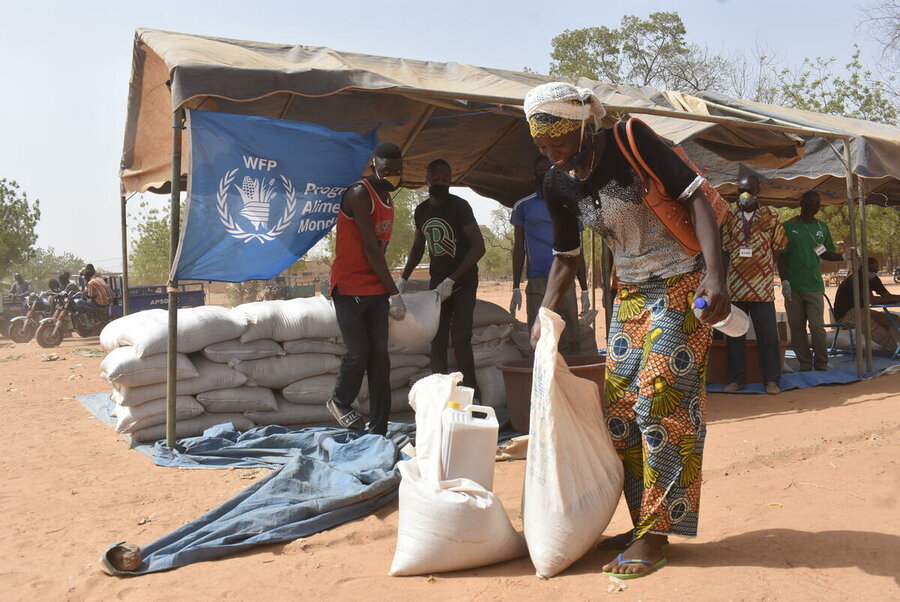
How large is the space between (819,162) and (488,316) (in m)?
5.19

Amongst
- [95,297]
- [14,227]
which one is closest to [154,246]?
[14,227]

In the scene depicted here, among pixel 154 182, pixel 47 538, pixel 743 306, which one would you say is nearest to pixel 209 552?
pixel 47 538

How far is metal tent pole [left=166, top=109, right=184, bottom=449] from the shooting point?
4.34 meters

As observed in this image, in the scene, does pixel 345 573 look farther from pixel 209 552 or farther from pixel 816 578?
pixel 816 578

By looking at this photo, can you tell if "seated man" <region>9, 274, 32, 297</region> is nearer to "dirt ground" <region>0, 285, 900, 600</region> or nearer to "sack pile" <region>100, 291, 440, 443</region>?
"dirt ground" <region>0, 285, 900, 600</region>

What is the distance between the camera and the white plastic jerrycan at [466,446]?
280 cm

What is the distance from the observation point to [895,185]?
1064cm

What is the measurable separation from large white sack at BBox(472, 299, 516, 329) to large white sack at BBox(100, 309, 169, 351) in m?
Result: 2.26

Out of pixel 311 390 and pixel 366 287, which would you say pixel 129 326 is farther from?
pixel 366 287

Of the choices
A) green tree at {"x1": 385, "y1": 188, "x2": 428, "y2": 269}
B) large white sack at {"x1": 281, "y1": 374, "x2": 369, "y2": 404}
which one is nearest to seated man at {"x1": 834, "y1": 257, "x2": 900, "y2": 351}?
large white sack at {"x1": 281, "y1": 374, "x2": 369, "y2": 404}

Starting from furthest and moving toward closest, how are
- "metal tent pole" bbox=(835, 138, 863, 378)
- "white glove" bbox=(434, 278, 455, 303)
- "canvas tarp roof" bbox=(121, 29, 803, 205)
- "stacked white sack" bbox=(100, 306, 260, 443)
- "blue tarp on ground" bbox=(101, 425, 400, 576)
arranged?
"metal tent pole" bbox=(835, 138, 863, 378) < "white glove" bbox=(434, 278, 455, 303) < "stacked white sack" bbox=(100, 306, 260, 443) < "canvas tarp roof" bbox=(121, 29, 803, 205) < "blue tarp on ground" bbox=(101, 425, 400, 576)

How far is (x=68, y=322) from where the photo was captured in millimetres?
13789

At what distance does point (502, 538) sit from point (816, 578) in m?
1.03

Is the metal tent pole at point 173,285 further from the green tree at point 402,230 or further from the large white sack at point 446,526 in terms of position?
the green tree at point 402,230
